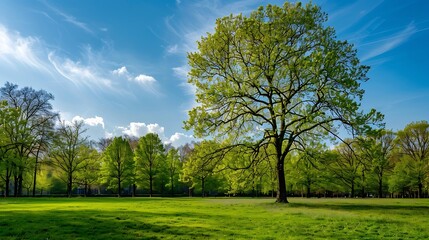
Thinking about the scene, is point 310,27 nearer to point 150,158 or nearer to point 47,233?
point 47,233

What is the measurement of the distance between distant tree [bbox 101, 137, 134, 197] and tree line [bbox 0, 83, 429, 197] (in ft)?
0.70

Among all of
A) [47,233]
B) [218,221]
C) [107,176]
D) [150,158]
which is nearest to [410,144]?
[150,158]

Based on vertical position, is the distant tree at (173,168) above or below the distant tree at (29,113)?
below

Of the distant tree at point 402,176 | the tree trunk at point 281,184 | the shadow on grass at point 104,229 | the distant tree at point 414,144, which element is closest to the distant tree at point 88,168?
the tree trunk at point 281,184

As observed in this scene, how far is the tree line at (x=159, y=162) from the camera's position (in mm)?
33406

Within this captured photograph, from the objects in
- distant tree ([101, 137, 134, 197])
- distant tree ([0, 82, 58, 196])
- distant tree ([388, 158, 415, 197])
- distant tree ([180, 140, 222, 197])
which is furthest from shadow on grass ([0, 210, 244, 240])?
distant tree ([388, 158, 415, 197])

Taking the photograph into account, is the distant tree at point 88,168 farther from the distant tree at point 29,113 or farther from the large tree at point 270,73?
the large tree at point 270,73

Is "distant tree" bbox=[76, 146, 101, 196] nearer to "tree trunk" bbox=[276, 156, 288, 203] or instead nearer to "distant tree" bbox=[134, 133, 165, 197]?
"distant tree" bbox=[134, 133, 165, 197]

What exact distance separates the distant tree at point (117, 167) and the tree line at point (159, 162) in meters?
0.21

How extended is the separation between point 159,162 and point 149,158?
2.52 m

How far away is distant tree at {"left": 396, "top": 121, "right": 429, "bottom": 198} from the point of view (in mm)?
73656

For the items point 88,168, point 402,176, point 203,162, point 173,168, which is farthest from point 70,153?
point 402,176

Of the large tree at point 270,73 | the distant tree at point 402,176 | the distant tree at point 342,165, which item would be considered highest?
the large tree at point 270,73

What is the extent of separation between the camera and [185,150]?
111375 millimetres
